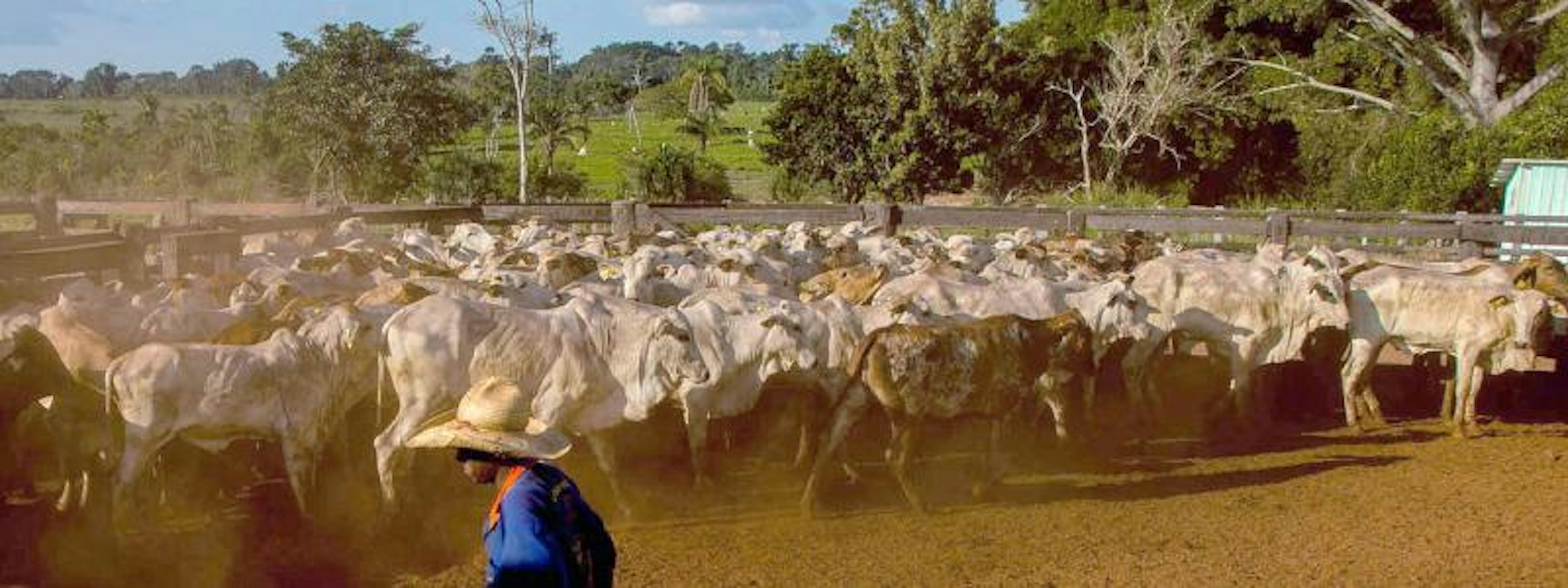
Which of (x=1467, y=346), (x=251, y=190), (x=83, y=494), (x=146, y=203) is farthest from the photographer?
(x=251, y=190)

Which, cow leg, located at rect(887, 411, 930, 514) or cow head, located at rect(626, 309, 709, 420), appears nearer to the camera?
cow leg, located at rect(887, 411, 930, 514)

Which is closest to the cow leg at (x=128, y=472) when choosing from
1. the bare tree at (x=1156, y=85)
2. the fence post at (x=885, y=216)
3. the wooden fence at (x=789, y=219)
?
the wooden fence at (x=789, y=219)

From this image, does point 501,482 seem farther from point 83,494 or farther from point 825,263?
point 825,263

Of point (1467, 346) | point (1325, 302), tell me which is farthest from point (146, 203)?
point (1467, 346)

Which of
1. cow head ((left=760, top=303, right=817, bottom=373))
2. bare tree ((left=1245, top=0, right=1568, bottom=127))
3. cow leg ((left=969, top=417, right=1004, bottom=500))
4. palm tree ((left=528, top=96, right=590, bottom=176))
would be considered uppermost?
bare tree ((left=1245, top=0, right=1568, bottom=127))

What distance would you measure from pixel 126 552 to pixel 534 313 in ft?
10.3

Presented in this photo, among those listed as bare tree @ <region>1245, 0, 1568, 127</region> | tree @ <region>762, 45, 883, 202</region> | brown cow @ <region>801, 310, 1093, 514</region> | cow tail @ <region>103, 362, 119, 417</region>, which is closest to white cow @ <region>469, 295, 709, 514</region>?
brown cow @ <region>801, 310, 1093, 514</region>

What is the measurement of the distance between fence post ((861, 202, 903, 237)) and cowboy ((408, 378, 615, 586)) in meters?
15.6

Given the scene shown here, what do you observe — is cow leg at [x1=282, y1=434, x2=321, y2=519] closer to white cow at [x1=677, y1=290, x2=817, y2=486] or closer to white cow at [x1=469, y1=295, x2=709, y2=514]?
white cow at [x1=469, y1=295, x2=709, y2=514]

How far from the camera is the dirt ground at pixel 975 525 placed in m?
8.34

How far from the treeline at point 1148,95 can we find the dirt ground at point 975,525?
90.2 ft

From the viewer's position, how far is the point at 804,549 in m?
8.83

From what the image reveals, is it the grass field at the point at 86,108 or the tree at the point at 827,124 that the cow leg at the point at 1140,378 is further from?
the grass field at the point at 86,108

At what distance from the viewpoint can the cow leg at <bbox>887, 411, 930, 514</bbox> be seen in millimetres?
9656
